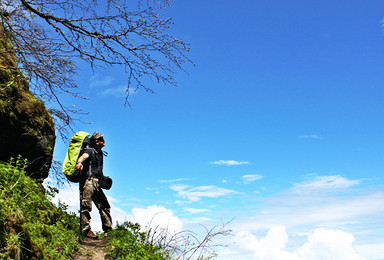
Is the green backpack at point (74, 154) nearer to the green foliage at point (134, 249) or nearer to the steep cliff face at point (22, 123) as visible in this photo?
the steep cliff face at point (22, 123)

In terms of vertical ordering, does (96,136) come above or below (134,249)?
above

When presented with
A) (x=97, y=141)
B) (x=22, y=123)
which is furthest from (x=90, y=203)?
(x=22, y=123)

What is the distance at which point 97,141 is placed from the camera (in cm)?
854

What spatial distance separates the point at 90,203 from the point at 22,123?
8.31 feet

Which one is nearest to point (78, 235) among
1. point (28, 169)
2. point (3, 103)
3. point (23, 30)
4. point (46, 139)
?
point (28, 169)

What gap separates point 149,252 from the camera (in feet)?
21.6

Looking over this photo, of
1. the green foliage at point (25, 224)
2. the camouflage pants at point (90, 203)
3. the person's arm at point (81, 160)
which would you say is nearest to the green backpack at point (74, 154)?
the person's arm at point (81, 160)

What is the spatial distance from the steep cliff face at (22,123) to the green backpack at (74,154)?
0.45 m

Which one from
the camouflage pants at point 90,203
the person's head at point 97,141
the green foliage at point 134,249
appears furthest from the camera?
the person's head at point 97,141

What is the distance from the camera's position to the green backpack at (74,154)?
26.2 ft

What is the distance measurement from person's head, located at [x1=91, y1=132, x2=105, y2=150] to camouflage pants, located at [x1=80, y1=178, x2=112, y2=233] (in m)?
0.90

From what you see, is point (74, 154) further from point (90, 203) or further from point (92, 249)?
point (92, 249)

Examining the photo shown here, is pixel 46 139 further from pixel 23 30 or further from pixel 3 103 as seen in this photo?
pixel 23 30

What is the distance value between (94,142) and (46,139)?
4.07 feet
